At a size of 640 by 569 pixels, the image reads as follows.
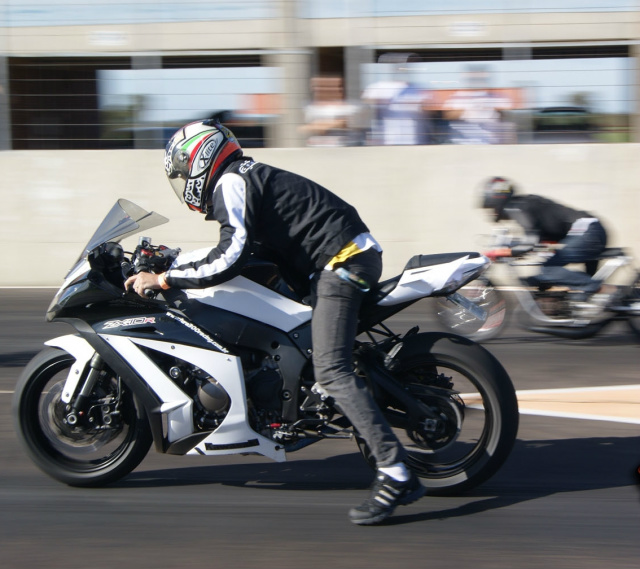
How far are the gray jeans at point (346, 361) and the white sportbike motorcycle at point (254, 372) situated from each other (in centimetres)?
14

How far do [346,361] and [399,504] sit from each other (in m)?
0.67

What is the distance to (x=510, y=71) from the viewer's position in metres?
11.4

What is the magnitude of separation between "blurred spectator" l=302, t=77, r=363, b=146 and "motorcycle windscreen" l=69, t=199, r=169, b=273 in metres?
7.39

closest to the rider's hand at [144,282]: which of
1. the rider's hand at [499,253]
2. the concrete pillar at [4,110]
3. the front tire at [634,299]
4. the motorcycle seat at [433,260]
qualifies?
the motorcycle seat at [433,260]

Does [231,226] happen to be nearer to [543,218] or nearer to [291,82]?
[543,218]

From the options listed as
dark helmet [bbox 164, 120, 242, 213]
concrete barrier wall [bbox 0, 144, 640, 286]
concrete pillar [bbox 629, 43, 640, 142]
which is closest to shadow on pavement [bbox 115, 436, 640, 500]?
dark helmet [bbox 164, 120, 242, 213]

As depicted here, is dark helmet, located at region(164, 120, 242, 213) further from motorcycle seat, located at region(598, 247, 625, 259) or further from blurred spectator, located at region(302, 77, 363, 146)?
blurred spectator, located at region(302, 77, 363, 146)

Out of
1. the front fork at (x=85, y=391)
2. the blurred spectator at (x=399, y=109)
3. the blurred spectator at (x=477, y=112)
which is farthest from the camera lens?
the blurred spectator at (x=399, y=109)

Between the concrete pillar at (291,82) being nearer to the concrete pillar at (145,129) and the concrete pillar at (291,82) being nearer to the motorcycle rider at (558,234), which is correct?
the concrete pillar at (145,129)

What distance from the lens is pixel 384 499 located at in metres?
4.11

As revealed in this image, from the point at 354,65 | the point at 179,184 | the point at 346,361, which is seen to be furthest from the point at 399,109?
the point at 346,361

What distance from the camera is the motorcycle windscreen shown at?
14.8ft

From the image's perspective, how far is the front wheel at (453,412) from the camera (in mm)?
4309

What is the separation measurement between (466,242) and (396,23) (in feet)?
9.43
